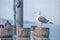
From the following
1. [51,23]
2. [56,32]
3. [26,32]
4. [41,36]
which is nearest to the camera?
[41,36]

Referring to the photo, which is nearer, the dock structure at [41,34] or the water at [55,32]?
the dock structure at [41,34]

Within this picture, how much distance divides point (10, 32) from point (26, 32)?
17 centimetres

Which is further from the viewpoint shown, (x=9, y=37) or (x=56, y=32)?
(x=56, y=32)

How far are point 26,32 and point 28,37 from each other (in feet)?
0.19

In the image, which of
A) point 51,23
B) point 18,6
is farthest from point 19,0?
point 51,23

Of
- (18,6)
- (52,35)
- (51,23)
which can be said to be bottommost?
(52,35)

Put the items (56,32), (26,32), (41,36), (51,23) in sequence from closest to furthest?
(41,36) → (26,32) → (51,23) → (56,32)

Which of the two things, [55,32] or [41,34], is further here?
[55,32]

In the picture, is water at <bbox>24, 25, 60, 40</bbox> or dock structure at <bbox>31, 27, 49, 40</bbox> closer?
dock structure at <bbox>31, 27, 49, 40</bbox>

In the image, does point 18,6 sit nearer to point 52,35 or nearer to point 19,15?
point 19,15

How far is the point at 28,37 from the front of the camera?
177 cm

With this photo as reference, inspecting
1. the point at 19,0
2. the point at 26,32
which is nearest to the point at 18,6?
the point at 19,0

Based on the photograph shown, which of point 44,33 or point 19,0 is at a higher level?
point 19,0

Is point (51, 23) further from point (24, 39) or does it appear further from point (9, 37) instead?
point (9, 37)
